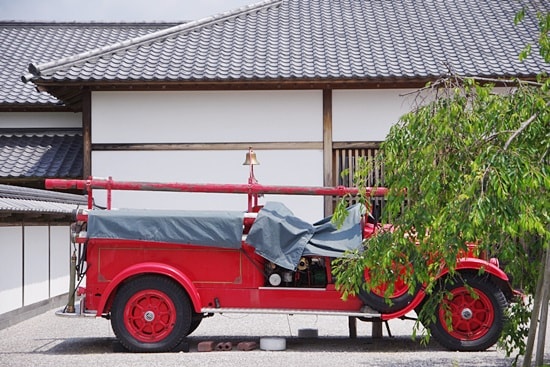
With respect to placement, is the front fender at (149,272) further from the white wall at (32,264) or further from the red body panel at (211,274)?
the white wall at (32,264)

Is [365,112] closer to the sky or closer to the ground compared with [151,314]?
closer to the sky

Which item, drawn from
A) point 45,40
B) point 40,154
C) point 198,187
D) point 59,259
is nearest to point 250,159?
point 198,187

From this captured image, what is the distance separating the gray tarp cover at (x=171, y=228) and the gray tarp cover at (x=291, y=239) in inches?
8.8

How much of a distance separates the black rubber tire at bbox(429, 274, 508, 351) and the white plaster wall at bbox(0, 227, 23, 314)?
5.57 meters

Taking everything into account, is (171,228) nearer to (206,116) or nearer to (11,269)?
(11,269)

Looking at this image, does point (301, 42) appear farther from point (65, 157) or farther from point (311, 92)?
point (65, 157)

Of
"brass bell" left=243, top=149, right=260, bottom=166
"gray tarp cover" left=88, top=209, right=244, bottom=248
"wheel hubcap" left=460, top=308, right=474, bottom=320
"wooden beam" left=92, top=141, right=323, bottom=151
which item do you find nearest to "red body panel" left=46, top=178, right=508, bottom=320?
"gray tarp cover" left=88, top=209, right=244, bottom=248

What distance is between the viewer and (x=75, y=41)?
824 inches

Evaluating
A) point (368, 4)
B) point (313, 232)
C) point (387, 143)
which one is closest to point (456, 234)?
point (387, 143)

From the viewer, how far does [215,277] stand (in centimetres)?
964

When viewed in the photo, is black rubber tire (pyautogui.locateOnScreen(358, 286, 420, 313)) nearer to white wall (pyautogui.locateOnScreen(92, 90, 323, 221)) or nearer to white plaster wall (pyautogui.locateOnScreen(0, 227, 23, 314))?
white plaster wall (pyautogui.locateOnScreen(0, 227, 23, 314))

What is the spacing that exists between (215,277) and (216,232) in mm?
515

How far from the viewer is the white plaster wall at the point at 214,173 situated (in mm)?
14688

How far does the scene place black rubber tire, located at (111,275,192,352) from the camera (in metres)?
9.50
